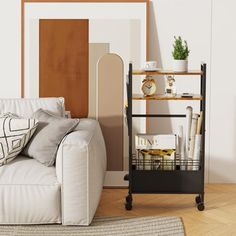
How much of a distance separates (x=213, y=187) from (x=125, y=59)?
48.5 inches

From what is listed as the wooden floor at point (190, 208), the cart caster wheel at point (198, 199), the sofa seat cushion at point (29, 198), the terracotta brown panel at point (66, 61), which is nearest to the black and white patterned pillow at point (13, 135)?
the sofa seat cushion at point (29, 198)

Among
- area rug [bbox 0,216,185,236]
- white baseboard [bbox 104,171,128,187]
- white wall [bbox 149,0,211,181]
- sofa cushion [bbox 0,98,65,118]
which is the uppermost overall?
white wall [bbox 149,0,211,181]

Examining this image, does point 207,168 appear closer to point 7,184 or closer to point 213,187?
point 213,187

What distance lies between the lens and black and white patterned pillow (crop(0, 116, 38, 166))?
3.61 metres

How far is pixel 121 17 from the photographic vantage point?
4504mm

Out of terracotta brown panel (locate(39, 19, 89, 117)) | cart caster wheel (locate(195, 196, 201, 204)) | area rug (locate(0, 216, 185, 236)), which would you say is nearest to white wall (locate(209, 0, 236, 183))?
cart caster wheel (locate(195, 196, 201, 204))

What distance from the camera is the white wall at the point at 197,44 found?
4551 millimetres

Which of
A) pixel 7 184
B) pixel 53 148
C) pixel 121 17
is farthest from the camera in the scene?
pixel 121 17

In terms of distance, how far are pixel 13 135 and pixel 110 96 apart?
1.10 m

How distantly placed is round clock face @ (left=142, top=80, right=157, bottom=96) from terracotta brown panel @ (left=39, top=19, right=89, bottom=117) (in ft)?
2.37

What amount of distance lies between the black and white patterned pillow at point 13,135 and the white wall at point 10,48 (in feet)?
3.11

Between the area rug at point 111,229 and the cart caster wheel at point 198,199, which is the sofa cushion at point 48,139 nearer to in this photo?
the area rug at point 111,229

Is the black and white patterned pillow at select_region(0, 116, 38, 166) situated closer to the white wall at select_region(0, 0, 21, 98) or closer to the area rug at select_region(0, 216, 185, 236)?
the area rug at select_region(0, 216, 185, 236)

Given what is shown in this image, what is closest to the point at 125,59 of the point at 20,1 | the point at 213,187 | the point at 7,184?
the point at 20,1
